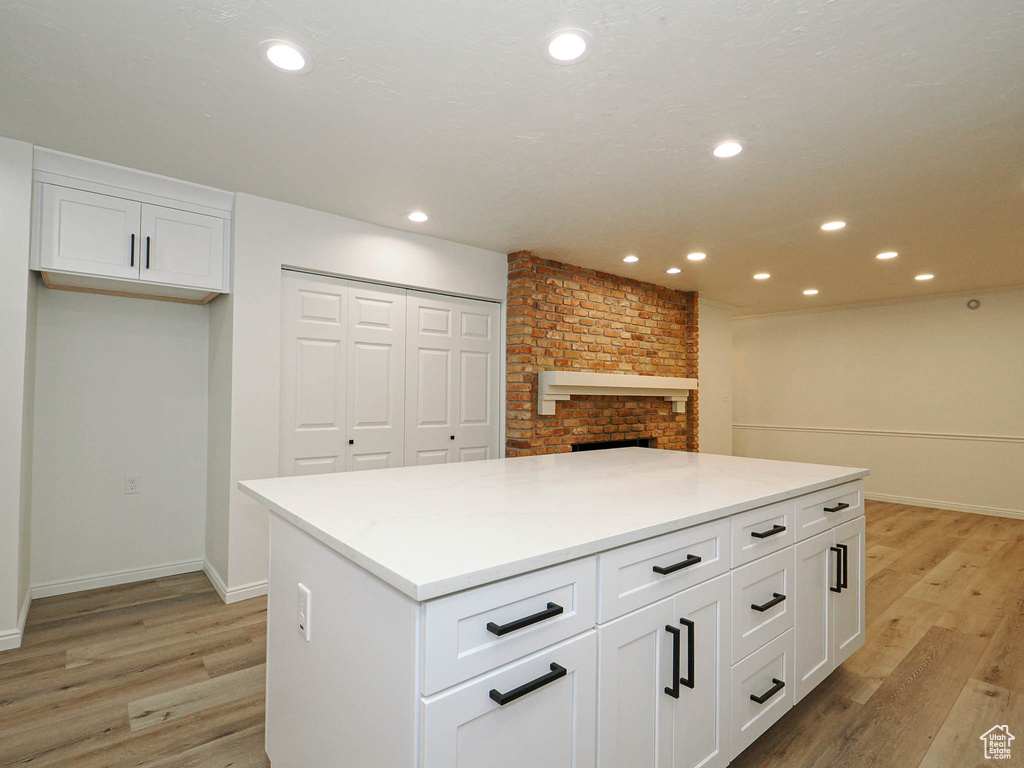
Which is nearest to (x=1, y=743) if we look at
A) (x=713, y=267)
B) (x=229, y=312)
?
(x=229, y=312)

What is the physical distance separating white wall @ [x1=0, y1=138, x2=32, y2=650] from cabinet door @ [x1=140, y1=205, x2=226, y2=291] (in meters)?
0.50

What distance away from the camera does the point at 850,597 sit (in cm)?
225

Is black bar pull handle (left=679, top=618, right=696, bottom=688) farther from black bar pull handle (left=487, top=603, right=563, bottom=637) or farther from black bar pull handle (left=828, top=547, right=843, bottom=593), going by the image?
black bar pull handle (left=828, top=547, right=843, bottom=593)

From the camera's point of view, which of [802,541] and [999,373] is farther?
[999,373]

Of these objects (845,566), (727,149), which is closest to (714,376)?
(727,149)

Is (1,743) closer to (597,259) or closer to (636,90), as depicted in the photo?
(636,90)

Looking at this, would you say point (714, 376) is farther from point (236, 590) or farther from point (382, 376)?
point (236, 590)

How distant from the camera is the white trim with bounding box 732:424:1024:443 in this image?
5.41 meters

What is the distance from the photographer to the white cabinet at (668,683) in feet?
4.09

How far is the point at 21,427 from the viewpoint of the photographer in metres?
2.50

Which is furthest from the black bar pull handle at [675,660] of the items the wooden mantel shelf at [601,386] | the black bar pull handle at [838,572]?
the wooden mantel shelf at [601,386]

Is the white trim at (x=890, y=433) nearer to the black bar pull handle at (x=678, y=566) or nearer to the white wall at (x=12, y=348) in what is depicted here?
the black bar pull handle at (x=678, y=566)

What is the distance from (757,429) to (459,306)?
5.00 meters

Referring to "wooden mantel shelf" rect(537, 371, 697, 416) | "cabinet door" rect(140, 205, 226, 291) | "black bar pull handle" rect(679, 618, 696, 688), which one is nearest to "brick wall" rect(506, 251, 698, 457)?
"wooden mantel shelf" rect(537, 371, 697, 416)
